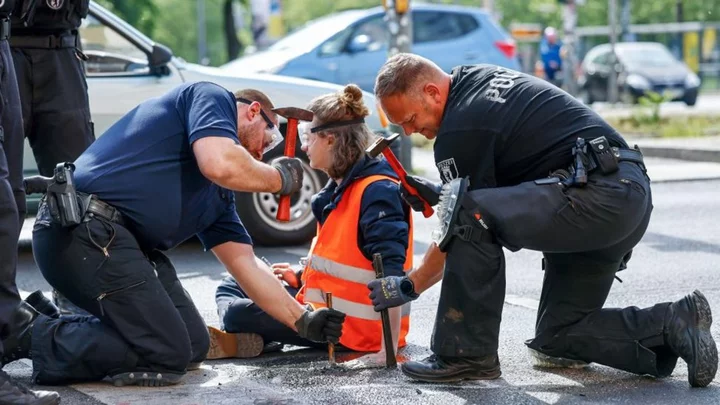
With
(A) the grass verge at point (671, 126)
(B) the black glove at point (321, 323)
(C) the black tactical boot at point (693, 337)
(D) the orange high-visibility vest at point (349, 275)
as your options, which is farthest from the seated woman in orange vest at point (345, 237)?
(A) the grass verge at point (671, 126)

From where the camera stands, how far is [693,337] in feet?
15.6

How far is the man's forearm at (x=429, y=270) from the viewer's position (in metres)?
5.08

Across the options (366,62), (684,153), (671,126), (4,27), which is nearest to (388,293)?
(4,27)

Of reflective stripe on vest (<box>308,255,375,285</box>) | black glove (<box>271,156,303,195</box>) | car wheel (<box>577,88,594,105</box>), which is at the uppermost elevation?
black glove (<box>271,156,303,195</box>)

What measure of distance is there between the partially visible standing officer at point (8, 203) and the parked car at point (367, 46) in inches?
377

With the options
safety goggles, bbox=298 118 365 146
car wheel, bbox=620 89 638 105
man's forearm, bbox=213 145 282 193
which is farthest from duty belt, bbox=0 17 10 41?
car wheel, bbox=620 89 638 105

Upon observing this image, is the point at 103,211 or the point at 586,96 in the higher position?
the point at 103,211

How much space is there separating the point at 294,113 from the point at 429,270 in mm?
837

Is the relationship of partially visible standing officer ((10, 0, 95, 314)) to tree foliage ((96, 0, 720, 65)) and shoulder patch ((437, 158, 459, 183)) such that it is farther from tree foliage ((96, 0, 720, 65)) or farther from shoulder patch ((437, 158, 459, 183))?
tree foliage ((96, 0, 720, 65))

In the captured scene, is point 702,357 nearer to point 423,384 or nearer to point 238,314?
point 423,384

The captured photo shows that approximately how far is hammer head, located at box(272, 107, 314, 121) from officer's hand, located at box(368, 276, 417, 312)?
0.80 m

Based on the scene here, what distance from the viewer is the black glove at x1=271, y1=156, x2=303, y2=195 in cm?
484

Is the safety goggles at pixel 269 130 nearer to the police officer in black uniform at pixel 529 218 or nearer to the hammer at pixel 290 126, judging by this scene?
the hammer at pixel 290 126

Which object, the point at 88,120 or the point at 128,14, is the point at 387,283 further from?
the point at 128,14
